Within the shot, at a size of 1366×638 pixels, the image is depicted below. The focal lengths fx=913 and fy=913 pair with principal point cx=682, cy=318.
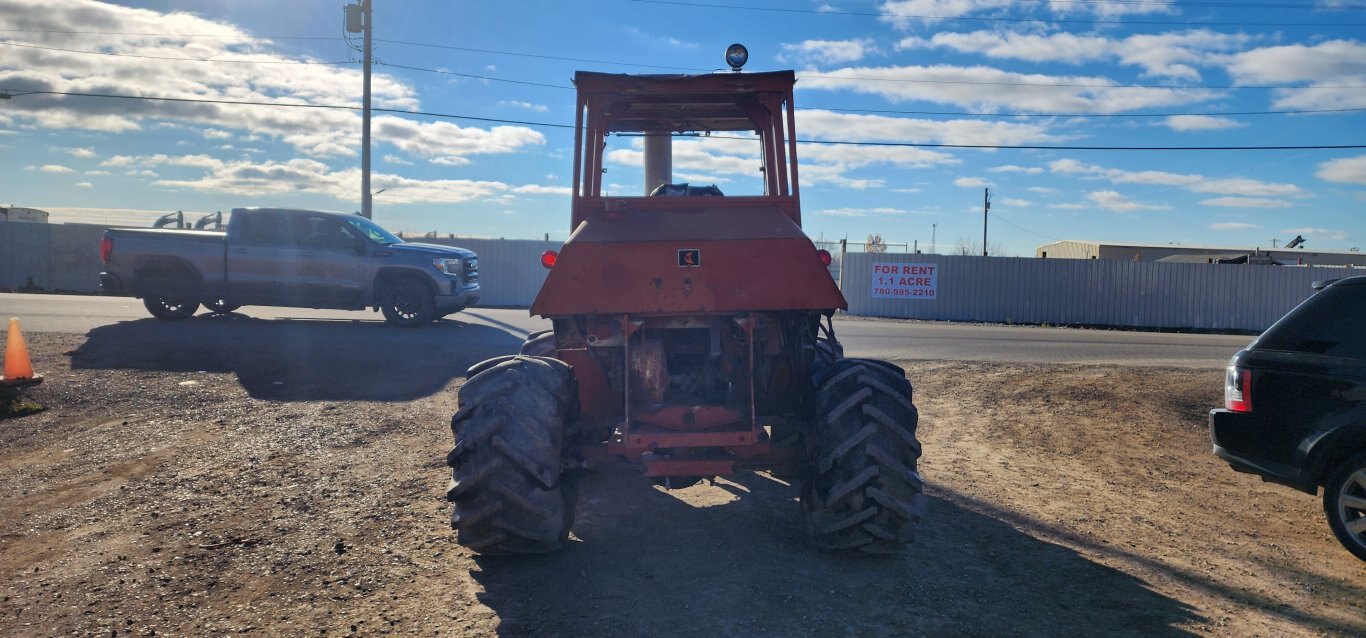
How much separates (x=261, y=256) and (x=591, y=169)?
11.2 m

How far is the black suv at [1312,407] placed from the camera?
18.0 feet

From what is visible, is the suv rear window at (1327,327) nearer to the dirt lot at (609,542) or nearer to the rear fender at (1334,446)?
the rear fender at (1334,446)

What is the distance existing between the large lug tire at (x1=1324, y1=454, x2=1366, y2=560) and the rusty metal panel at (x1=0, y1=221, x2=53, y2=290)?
103 ft

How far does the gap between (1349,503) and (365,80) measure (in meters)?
29.0

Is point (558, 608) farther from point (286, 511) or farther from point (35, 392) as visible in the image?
point (35, 392)

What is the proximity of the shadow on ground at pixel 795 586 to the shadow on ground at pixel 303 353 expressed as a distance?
5.59 meters

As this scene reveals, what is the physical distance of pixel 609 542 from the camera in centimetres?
564

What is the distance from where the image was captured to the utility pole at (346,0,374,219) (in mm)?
28125

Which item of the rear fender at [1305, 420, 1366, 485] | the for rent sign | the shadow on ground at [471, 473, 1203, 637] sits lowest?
the shadow on ground at [471, 473, 1203, 637]

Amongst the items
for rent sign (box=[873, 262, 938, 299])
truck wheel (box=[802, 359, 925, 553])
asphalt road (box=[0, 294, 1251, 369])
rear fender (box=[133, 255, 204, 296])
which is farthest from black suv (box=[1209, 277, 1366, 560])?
for rent sign (box=[873, 262, 938, 299])

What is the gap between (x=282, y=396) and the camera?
33.0 feet

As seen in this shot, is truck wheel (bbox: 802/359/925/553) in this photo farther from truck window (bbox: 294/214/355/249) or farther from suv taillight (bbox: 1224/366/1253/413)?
truck window (bbox: 294/214/355/249)

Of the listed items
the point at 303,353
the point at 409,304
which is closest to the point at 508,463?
the point at 303,353

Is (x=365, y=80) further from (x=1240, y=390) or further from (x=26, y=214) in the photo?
(x=1240, y=390)
